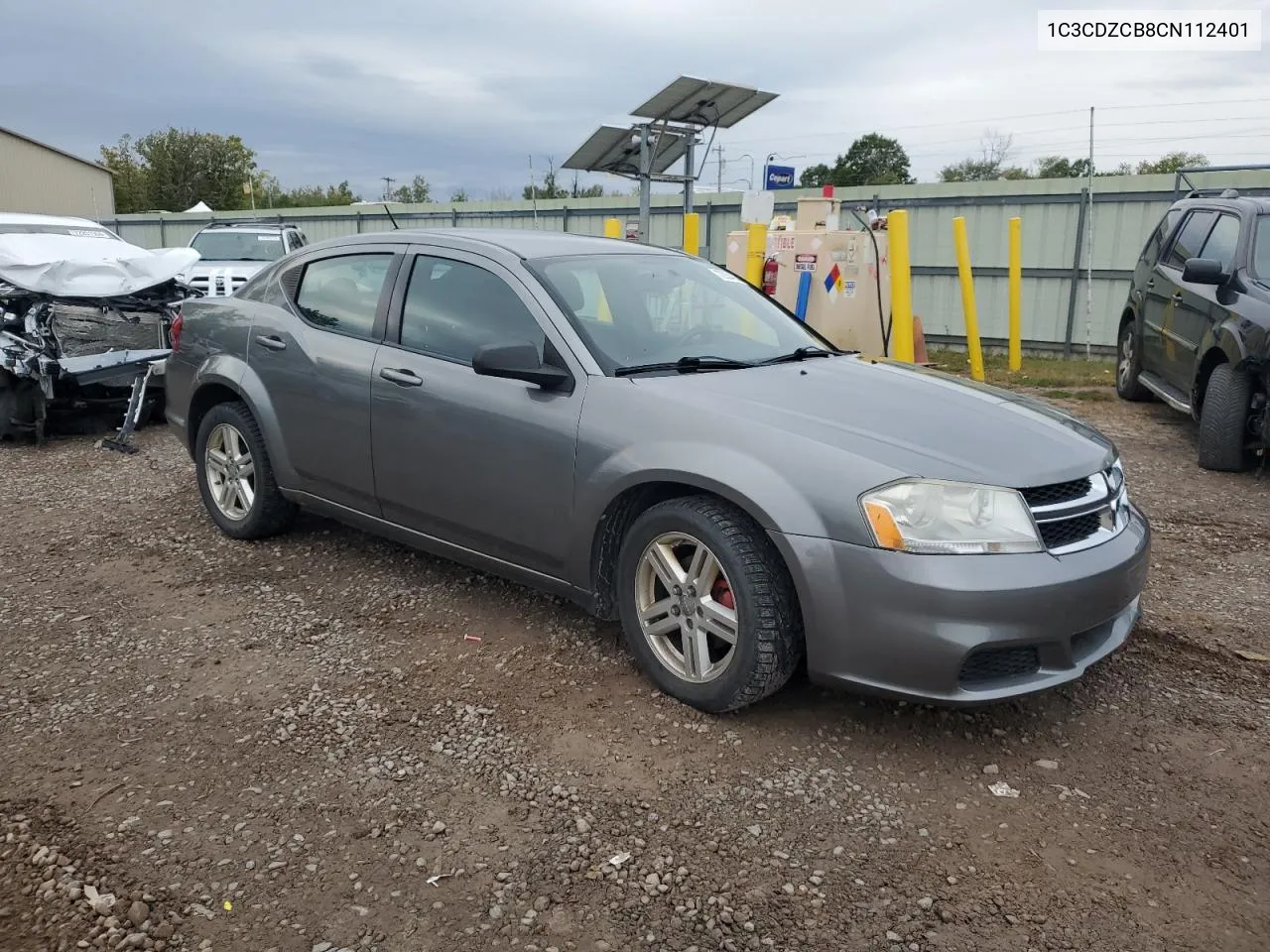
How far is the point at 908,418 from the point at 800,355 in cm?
89

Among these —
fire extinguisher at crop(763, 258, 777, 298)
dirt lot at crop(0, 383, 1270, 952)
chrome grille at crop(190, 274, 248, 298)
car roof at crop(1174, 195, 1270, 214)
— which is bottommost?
dirt lot at crop(0, 383, 1270, 952)

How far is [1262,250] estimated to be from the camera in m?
6.88

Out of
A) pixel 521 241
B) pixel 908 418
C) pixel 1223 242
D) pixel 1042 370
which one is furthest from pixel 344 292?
pixel 1042 370

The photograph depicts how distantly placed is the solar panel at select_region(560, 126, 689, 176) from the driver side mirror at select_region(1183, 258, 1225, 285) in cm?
633

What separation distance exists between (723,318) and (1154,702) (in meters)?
2.19

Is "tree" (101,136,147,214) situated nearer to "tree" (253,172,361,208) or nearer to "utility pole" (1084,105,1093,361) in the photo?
"tree" (253,172,361,208)

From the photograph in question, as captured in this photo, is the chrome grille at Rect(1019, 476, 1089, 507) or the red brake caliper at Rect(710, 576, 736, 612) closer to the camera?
the chrome grille at Rect(1019, 476, 1089, 507)

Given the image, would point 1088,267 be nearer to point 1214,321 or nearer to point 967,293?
point 967,293

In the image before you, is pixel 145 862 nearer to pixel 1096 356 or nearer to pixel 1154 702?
pixel 1154 702

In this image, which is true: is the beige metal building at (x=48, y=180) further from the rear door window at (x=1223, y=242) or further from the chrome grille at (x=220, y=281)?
the rear door window at (x=1223, y=242)

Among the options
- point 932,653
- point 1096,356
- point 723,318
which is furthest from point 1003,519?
point 1096,356

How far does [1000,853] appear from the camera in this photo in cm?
268

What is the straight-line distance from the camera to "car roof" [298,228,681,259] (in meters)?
4.18

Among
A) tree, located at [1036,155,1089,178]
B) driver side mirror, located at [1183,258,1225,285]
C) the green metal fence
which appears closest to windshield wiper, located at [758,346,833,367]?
driver side mirror, located at [1183,258,1225,285]
